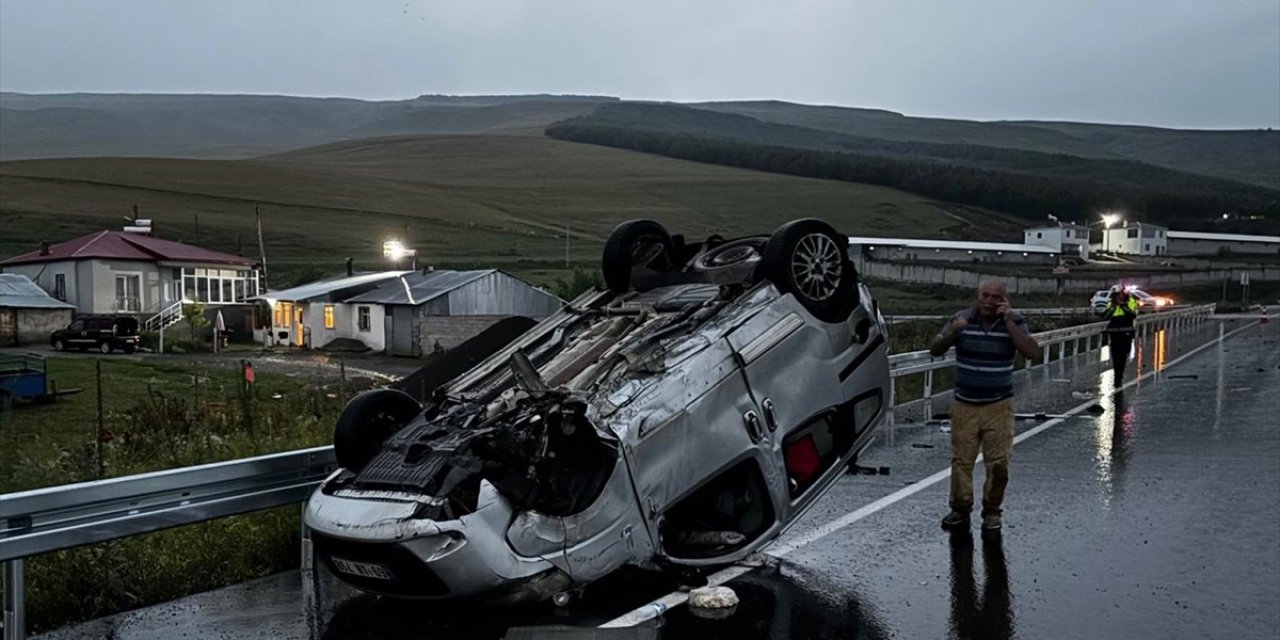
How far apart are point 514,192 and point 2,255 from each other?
55.5 meters

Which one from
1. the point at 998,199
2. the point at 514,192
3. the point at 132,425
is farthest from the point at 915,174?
the point at 132,425

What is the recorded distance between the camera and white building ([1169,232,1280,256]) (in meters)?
105

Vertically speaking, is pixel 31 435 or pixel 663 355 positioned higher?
pixel 663 355

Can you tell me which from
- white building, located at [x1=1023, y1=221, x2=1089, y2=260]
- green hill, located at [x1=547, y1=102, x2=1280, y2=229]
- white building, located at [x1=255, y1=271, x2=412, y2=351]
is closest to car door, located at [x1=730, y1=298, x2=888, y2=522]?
white building, located at [x1=255, y1=271, x2=412, y2=351]

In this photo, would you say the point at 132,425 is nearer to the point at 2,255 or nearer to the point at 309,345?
the point at 309,345

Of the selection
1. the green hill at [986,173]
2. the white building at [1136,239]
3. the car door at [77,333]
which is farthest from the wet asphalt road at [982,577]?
the green hill at [986,173]

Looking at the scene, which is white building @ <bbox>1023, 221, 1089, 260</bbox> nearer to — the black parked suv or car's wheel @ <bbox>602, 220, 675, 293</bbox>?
the black parked suv

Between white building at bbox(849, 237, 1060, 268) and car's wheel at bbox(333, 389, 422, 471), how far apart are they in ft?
224

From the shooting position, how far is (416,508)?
5020mm

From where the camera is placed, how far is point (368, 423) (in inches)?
241

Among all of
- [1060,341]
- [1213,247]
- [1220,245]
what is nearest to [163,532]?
[1060,341]

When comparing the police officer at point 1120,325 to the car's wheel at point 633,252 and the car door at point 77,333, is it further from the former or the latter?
the car door at point 77,333

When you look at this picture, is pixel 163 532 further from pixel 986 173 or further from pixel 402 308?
pixel 986 173

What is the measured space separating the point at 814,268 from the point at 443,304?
135ft
